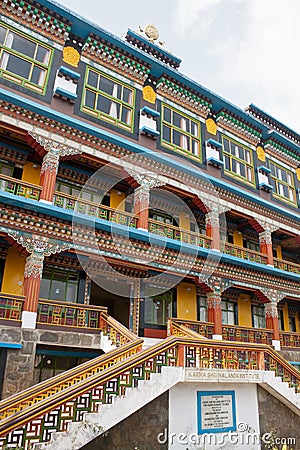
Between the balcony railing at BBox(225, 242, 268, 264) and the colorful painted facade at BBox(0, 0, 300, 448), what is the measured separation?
0.12m

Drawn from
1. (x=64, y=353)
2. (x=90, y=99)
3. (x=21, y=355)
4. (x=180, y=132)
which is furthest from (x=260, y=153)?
(x=21, y=355)

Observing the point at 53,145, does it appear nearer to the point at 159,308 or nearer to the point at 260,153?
the point at 159,308

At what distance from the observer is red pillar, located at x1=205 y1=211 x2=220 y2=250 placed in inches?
664

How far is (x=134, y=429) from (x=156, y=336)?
7.33m

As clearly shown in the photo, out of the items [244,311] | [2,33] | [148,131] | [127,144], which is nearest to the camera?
[2,33]

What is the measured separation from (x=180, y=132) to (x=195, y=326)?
8613 mm

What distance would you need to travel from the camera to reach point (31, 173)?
1454 centimetres

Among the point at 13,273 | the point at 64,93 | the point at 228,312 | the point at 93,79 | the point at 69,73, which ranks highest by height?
the point at 93,79

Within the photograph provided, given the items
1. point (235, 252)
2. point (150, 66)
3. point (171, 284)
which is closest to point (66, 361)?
point (171, 284)

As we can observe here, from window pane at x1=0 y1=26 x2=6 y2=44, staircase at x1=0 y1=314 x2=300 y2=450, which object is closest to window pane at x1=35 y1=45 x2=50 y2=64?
window pane at x1=0 y1=26 x2=6 y2=44

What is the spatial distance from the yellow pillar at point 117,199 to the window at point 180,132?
290cm

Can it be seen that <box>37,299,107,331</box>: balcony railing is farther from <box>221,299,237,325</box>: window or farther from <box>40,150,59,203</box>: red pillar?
<box>221,299,237,325</box>: window

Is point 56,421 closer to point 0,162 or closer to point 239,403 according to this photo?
point 239,403

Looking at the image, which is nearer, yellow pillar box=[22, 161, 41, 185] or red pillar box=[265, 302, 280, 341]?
yellow pillar box=[22, 161, 41, 185]
